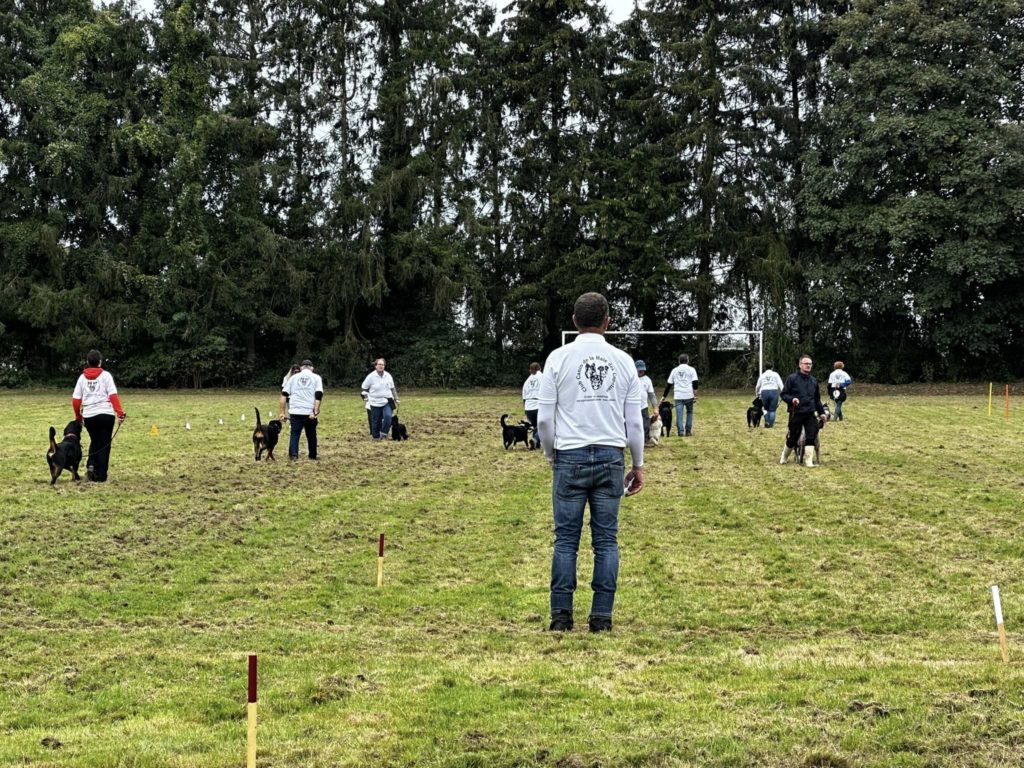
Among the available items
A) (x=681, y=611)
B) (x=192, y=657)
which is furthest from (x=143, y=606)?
(x=681, y=611)

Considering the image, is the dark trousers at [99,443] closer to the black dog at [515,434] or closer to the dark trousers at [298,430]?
the dark trousers at [298,430]

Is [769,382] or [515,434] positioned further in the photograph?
[769,382]

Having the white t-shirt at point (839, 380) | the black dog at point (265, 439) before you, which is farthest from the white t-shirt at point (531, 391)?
the white t-shirt at point (839, 380)

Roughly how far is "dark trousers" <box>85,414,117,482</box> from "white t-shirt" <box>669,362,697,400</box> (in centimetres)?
1128

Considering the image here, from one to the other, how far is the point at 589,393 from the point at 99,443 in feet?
31.8

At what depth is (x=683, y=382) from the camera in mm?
21406

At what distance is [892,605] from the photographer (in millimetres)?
7434

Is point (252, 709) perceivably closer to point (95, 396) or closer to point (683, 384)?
point (95, 396)

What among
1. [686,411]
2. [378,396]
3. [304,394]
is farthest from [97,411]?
[686,411]

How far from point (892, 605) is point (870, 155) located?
121 ft

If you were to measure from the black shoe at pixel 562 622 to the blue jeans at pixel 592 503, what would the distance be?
0.22 meters

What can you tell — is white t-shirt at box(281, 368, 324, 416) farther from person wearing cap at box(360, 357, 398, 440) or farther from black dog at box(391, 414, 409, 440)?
black dog at box(391, 414, 409, 440)

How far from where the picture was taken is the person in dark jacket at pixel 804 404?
16234mm

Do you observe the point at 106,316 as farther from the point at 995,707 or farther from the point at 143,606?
the point at 995,707
